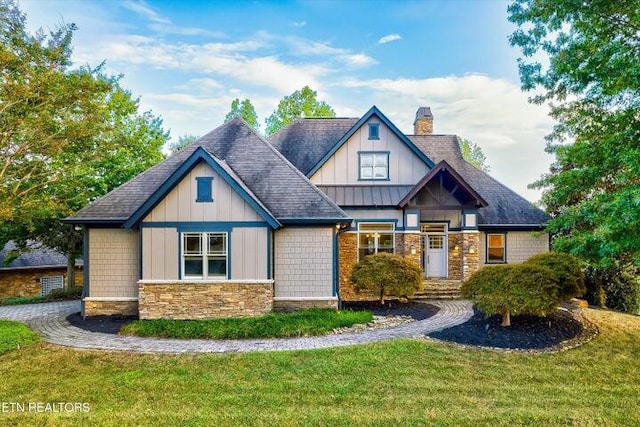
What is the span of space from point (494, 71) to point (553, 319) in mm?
12294

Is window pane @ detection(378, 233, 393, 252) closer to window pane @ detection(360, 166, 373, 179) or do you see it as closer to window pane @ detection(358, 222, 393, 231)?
window pane @ detection(358, 222, 393, 231)

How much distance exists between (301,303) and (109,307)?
6.03m

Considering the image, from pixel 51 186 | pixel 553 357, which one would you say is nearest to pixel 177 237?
pixel 51 186

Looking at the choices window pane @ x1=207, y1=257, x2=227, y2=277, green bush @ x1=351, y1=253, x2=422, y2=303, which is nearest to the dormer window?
green bush @ x1=351, y1=253, x2=422, y2=303

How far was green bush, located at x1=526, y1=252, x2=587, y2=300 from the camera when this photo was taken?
30.5 feet

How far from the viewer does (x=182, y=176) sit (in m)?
10.5

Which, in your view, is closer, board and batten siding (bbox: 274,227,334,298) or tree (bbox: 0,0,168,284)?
tree (bbox: 0,0,168,284)

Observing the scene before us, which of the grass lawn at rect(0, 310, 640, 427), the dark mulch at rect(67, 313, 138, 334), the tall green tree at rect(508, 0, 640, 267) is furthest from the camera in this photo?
the dark mulch at rect(67, 313, 138, 334)

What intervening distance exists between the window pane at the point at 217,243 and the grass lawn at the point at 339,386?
150 inches

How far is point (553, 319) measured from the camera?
9766 mm

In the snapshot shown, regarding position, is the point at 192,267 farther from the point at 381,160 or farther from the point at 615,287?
the point at 615,287

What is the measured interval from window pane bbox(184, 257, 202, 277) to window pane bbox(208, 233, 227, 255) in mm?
548

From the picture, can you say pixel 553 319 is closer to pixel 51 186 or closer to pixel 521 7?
pixel 521 7

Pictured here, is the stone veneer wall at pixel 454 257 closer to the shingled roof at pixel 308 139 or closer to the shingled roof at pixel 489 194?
the shingled roof at pixel 489 194
